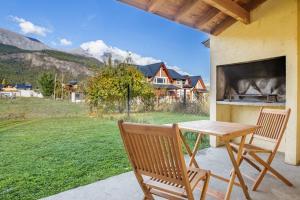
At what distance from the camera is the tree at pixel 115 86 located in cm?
524

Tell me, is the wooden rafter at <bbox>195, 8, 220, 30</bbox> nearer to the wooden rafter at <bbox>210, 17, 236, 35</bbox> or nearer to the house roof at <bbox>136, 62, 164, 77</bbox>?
the wooden rafter at <bbox>210, 17, 236, 35</bbox>

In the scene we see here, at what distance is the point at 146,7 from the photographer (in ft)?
10.2

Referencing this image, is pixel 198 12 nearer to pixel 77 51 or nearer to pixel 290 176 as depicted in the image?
pixel 77 51

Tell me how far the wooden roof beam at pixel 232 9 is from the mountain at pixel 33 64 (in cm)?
277

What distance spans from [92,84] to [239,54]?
3.33 metres

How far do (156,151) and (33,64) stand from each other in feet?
10.4

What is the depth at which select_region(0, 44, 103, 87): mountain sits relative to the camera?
11.1ft

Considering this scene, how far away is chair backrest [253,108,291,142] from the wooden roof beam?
65.5 inches

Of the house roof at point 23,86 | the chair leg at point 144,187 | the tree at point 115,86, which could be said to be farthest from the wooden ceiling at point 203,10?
the chair leg at point 144,187

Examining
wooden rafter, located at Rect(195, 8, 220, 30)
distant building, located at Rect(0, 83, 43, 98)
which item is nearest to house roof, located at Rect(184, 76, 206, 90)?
wooden rafter, located at Rect(195, 8, 220, 30)

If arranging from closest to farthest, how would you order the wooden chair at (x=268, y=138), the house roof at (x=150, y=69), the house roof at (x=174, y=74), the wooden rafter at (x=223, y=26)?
the wooden chair at (x=268, y=138) → the wooden rafter at (x=223, y=26) → the house roof at (x=150, y=69) → the house roof at (x=174, y=74)

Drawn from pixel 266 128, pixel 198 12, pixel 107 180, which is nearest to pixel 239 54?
pixel 198 12

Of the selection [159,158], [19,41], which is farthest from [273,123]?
[19,41]

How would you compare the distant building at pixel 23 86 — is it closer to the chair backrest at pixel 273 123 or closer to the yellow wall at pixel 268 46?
the yellow wall at pixel 268 46
